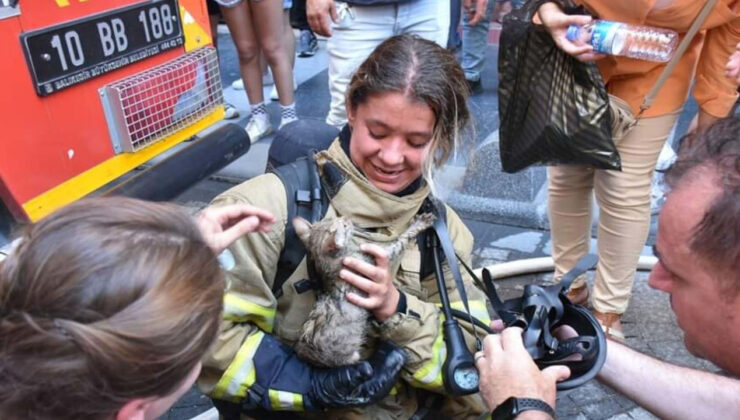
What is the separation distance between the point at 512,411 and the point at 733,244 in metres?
0.56

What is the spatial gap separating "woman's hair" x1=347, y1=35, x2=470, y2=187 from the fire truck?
1.44 meters

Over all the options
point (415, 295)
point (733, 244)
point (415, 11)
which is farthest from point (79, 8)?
point (733, 244)

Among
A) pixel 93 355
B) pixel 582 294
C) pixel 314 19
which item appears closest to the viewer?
pixel 93 355

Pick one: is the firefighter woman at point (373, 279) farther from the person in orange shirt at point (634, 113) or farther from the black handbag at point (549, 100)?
the person in orange shirt at point (634, 113)

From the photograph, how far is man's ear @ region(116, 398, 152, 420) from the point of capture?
110 cm

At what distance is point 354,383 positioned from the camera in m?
1.60

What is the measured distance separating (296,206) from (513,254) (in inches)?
90.4

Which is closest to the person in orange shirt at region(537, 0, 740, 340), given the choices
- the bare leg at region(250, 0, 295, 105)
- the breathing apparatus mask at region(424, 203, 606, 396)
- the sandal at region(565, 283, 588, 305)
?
the sandal at region(565, 283, 588, 305)

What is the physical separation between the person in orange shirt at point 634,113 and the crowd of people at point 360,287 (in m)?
0.01

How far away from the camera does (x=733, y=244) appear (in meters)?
1.29

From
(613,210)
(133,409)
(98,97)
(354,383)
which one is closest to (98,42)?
(98,97)

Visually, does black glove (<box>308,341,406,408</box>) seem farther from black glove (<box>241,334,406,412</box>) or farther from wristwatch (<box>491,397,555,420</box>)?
wristwatch (<box>491,397,555,420</box>)

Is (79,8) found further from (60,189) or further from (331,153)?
(331,153)

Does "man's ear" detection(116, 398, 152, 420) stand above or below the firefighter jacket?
above
